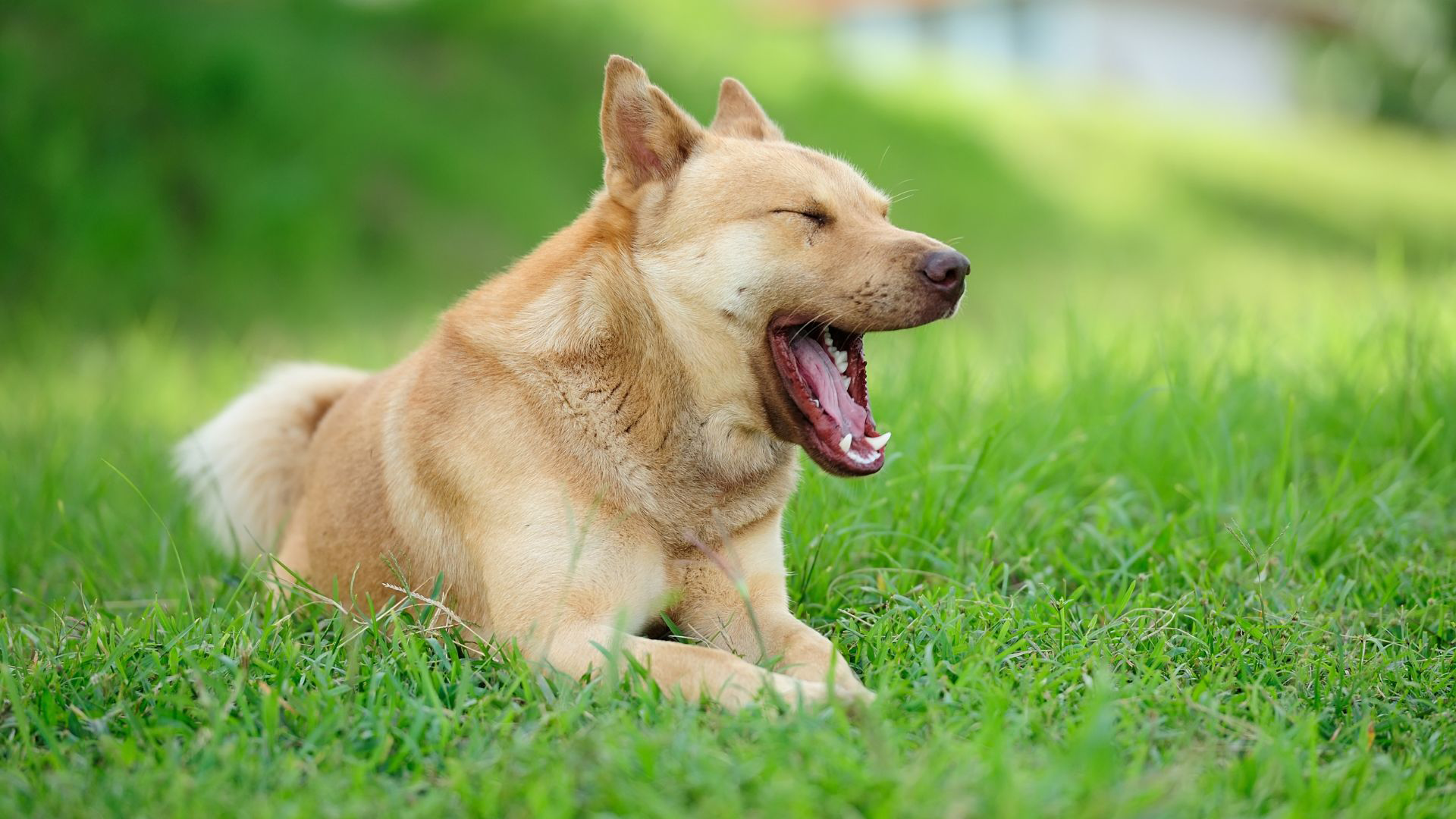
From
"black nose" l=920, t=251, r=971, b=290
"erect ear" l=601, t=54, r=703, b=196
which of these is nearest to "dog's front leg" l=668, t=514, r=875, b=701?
"black nose" l=920, t=251, r=971, b=290

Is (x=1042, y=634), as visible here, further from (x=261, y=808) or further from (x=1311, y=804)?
(x=261, y=808)

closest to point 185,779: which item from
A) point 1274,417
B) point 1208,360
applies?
point 1274,417

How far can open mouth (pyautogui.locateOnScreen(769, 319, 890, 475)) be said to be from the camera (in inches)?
129

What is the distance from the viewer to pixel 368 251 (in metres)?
11.1

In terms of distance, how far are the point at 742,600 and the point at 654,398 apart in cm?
58

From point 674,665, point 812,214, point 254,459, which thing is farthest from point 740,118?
point 254,459

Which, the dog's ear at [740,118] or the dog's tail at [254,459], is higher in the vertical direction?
the dog's ear at [740,118]

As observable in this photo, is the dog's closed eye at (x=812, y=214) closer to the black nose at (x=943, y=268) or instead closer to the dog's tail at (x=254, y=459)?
the black nose at (x=943, y=268)

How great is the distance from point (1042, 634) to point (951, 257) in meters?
0.99

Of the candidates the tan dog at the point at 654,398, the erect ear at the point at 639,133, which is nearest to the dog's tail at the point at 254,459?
the tan dog at the point at 654,398

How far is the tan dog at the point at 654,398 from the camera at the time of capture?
3.16m

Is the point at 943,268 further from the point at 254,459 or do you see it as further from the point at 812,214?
the point at 254,459

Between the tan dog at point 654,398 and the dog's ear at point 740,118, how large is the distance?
40 centimetres

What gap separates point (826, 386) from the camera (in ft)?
11.1
